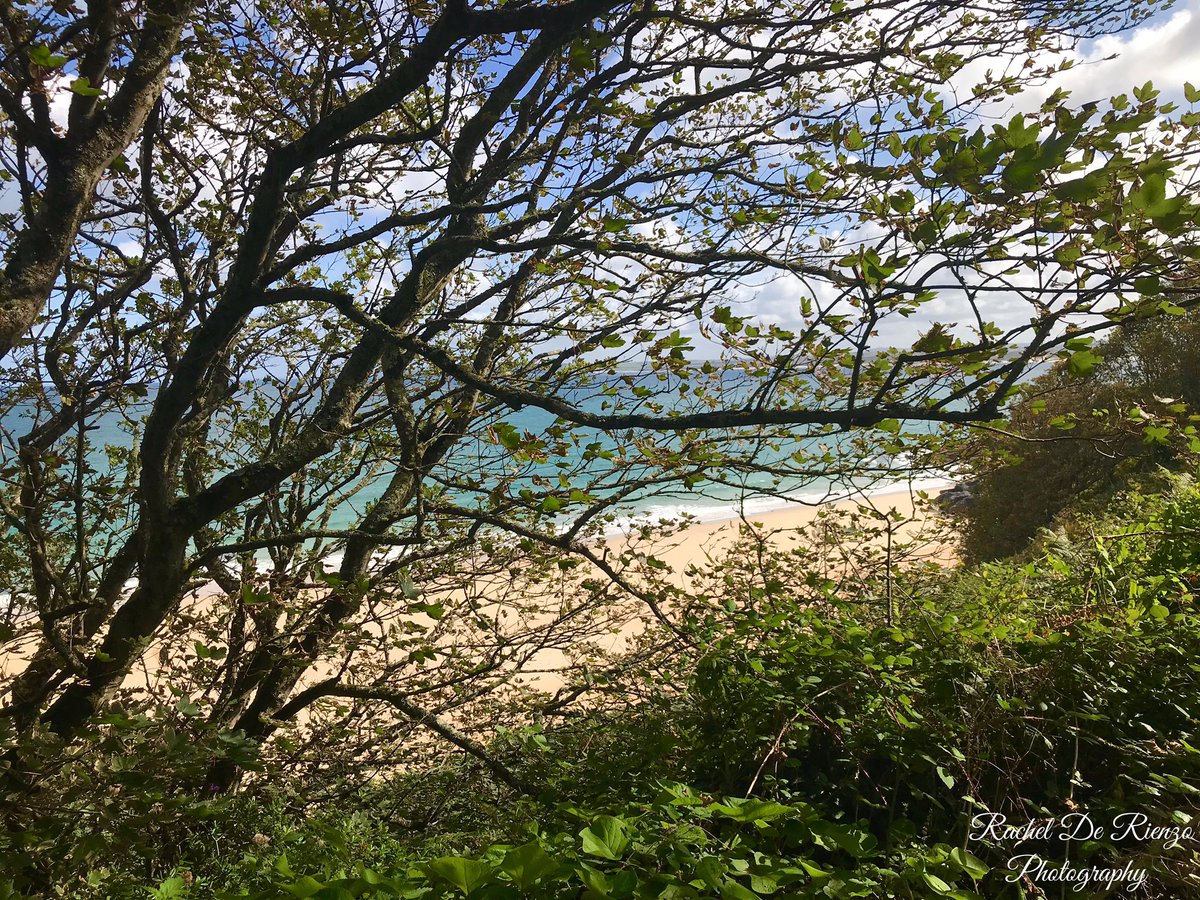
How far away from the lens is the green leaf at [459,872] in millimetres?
1351

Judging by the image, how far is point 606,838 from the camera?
1596 millimetres

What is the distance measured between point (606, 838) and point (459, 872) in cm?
38

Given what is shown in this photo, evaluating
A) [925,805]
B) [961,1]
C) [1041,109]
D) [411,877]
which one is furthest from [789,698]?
[961,1]

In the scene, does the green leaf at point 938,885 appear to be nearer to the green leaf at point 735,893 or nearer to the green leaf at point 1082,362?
the green leaf at point 735,893

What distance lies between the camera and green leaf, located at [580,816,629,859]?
1.50 meters

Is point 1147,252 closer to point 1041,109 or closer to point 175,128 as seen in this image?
point 1041,109

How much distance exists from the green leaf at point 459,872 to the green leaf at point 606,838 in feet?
0.80

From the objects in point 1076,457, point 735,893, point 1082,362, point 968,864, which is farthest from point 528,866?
point 1076,457

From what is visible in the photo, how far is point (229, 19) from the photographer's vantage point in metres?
3.69

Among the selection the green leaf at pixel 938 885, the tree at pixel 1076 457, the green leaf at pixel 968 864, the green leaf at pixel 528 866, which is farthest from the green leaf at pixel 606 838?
the tree at pixel 1076 457

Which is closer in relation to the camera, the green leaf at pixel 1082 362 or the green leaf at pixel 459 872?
the green leaf at pixel 459 872

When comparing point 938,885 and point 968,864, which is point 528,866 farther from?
point 968,864

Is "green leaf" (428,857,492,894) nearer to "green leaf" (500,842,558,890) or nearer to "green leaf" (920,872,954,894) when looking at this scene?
"green leaf" (500,842,558,890)

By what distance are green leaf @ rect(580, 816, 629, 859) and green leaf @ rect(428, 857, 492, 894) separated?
0.24 m
